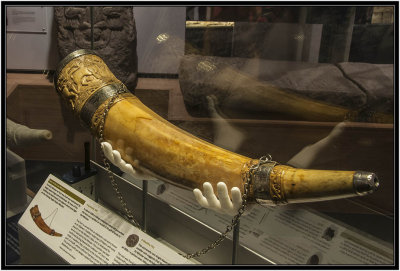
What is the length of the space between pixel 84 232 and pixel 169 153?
74cm

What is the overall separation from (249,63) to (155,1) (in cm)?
64

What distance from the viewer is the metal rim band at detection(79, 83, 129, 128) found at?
1.99 meters

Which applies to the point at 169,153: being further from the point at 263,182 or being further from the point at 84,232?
the point at 84,232

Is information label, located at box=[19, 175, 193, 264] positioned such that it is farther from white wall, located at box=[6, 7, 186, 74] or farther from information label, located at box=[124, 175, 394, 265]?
white wall, located at box=[6, 7, 186, 74]

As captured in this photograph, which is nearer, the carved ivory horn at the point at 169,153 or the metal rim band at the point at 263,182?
the carved ivory horn at the point at 169,153

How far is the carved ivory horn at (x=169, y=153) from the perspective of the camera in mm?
1435

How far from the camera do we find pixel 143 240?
198 cm

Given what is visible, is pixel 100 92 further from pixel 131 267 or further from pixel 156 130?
pixel 131 267


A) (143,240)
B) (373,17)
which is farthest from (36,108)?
(373,17)

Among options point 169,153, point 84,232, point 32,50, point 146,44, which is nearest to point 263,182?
point 169,153

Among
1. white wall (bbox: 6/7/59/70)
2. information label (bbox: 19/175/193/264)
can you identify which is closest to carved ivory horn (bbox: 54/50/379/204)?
information label (bbox: 19/175/193/264)

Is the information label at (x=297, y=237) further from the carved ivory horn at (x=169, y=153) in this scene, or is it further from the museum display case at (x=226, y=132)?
the carved ivory horn at (x=169, y=153)

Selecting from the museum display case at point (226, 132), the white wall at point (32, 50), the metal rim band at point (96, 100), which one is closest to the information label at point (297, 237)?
the museum display case at point (226, 132)

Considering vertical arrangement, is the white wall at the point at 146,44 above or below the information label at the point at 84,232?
above
